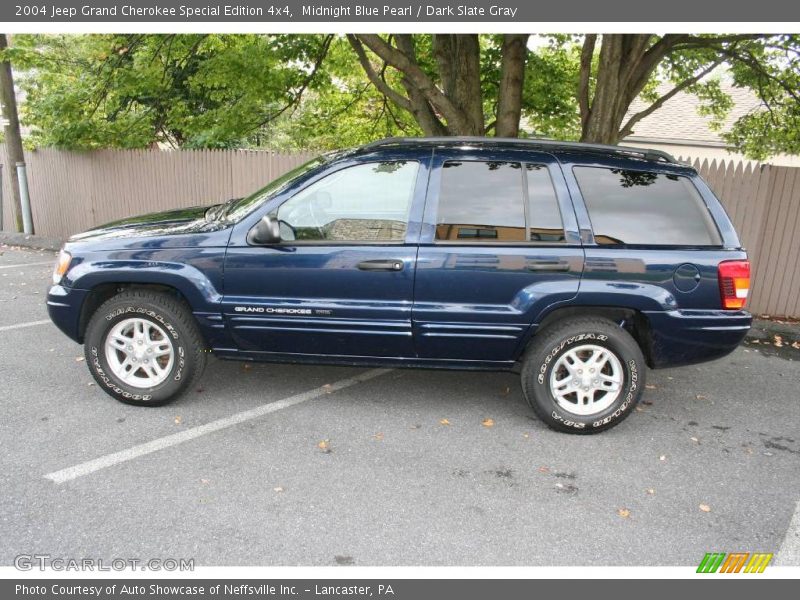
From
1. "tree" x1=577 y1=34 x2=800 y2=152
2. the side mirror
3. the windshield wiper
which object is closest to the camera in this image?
the side mirror

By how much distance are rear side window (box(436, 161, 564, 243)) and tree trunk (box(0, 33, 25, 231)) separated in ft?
37.9

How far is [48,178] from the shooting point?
12.6 metres

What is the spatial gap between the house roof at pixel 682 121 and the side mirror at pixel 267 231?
17.5 m

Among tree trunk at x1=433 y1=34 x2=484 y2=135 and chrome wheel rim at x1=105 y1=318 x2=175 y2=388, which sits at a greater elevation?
tree trunk at x1=433 y1=34 x2=484 y2=135

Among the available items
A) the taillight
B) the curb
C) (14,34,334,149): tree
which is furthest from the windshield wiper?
the curb

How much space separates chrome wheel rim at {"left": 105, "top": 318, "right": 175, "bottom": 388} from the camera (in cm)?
430

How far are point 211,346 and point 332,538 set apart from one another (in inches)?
75.1

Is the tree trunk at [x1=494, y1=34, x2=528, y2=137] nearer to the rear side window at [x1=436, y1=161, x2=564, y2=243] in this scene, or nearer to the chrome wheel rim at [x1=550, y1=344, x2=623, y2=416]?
the rear side window at [x1=436, y1=161, x2=564, y2=243]

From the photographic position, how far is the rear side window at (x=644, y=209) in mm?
4031

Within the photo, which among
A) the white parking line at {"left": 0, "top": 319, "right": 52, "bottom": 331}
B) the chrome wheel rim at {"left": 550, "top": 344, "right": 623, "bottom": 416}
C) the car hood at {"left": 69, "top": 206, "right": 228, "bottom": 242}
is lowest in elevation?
the white parking line at {"left": 0, "top": 319, "right": 52, "bottom": 331}

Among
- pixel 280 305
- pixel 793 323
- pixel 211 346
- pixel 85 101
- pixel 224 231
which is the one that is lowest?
pixel 793 323

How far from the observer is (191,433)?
4008 millimetres

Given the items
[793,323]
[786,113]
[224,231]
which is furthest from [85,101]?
[786,113]

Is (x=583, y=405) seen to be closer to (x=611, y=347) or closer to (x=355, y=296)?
(x=611, y=347)
